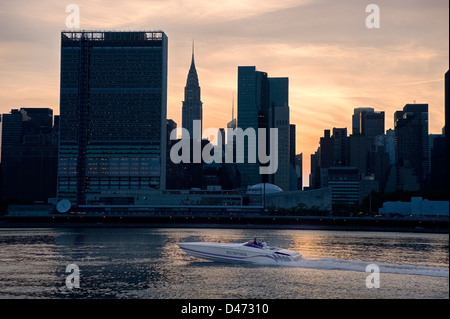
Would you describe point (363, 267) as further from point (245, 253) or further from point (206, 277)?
point (206, 277)

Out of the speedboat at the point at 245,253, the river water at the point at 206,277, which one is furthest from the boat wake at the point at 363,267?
the speedboat at the point at 245,253

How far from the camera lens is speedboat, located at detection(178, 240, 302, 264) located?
7431 cm

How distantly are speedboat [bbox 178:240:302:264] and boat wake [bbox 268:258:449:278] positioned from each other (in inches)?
46.1

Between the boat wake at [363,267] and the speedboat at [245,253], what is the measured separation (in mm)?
1170

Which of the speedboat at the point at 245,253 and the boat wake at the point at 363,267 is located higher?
the speedboat at the point at 245,253

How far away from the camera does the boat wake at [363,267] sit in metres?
66.2

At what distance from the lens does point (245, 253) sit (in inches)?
2955

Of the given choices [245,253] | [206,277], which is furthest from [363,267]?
[206,277]

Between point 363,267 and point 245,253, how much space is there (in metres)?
16.6

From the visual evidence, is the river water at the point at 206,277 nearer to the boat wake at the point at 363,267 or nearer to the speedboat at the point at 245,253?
the boat wake at the point at 363,267

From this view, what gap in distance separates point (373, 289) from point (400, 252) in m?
44.3

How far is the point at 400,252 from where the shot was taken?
316 feet

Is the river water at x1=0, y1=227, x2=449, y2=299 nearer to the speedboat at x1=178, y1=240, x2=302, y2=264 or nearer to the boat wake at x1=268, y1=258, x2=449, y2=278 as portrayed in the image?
the boat wake at x1=268, y1=258, x2=449, y2=278
